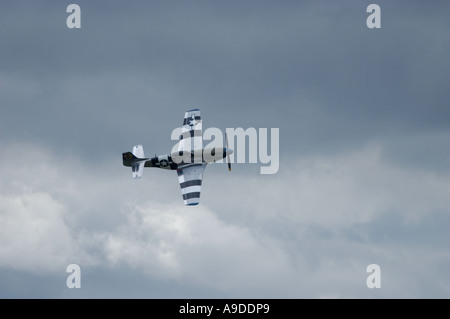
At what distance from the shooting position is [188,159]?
317ft

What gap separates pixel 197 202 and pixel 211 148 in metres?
10.0

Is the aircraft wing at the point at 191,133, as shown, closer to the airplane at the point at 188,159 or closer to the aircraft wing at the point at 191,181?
the airplane at the point at 188,159

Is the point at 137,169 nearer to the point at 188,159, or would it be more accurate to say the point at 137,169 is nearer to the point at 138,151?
the point at 138,151

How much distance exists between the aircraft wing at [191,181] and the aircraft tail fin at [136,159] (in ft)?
24.7

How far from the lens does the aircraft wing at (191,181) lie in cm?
9094

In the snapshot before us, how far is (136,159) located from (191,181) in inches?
514

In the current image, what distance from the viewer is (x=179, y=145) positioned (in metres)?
100

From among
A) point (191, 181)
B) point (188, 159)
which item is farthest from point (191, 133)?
point (191, 181)
